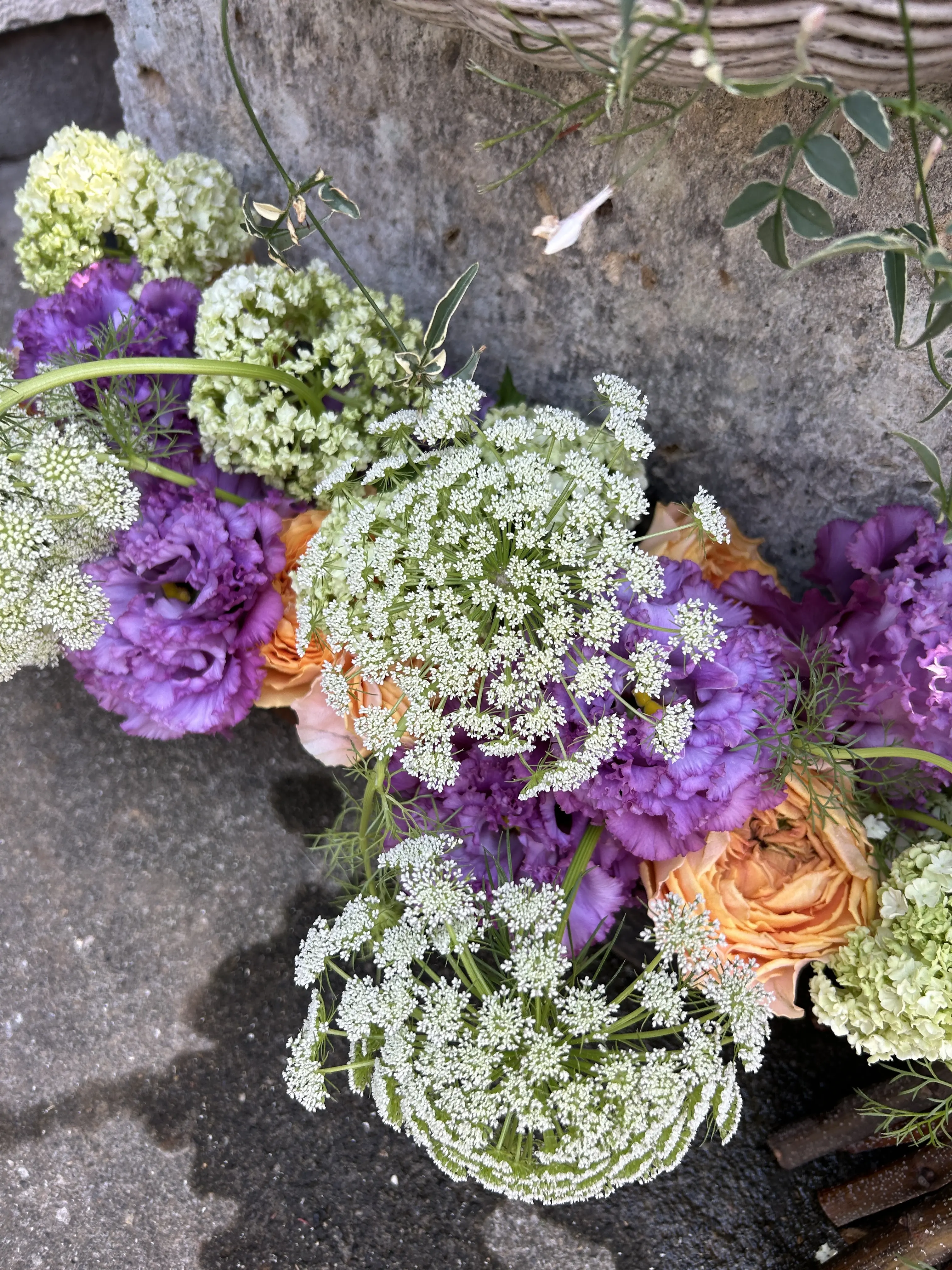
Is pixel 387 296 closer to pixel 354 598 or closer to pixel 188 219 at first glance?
pixel 188 219

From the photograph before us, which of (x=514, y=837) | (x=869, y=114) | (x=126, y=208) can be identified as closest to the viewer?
(x=869, y=114)

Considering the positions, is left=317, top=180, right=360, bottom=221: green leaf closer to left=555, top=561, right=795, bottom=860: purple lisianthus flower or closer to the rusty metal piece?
left=555, top=561, right=795, bottom=860: purple lisianthus flower

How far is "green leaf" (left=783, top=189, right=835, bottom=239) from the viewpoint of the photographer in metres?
0.85

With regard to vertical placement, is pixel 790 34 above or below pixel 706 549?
above

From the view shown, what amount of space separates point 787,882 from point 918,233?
0.77 m

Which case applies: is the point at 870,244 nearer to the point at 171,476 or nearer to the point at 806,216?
the point at 806,216

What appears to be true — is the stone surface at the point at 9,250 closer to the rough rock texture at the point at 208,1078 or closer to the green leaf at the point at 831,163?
the rough rock texture at the point at 208,1078

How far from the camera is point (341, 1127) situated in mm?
1525

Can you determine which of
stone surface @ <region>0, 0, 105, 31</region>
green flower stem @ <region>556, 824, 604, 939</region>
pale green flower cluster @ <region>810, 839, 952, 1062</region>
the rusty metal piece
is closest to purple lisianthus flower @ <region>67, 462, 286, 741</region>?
green flower stem @ <region>556, 824, 604, 939</region>

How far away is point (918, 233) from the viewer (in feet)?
3.06

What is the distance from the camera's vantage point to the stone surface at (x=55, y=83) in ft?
6.68

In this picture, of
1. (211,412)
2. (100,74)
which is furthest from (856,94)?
(100,74)

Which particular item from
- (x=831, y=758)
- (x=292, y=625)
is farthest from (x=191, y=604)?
(x=831, y=758)

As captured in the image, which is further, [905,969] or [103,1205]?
[103,1205]
